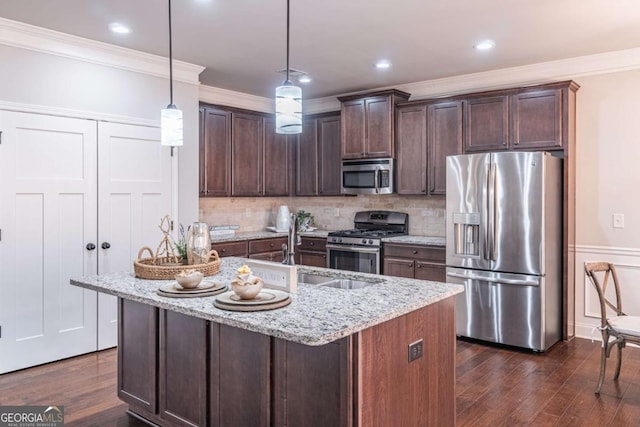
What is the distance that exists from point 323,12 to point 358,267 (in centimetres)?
280

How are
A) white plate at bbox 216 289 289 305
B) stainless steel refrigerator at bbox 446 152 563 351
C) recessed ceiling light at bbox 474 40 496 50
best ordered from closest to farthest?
white plate at bbox 216 289 289 305
recessed ceiling light at bbox 474 40 496 50
stainless steel refrigerator at bbox 446 152 563 351

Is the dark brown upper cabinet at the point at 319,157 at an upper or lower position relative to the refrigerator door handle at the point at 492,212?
upper

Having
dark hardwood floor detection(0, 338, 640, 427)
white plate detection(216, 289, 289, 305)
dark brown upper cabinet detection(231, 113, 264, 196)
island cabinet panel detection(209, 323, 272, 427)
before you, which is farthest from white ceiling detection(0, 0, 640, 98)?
dark hardwood floor detection(0, 338, 640, 427)

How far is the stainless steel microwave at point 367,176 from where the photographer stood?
541 cm

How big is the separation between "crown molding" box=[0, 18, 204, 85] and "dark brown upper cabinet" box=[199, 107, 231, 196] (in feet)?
1.93

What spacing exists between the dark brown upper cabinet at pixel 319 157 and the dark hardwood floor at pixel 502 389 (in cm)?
266

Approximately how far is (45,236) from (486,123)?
405 centimetres

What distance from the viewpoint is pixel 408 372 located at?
7.30 ft

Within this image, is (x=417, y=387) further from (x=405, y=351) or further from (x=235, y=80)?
(x=235, y=80)

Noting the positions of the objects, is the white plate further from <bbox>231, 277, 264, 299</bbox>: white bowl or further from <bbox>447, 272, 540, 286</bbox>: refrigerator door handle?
<bbox>447, 272, 540, 286</bbox>: refrigerator door handle

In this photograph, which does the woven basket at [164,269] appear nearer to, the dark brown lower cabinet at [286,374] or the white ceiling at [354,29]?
the dark brown lower cabinet at [286,374]

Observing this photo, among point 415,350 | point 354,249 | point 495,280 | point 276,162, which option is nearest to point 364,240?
point 354,249

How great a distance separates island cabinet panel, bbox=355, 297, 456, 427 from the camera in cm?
198

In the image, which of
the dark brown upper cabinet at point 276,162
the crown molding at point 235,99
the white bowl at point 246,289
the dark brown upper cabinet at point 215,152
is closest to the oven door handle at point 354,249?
the dark brown upper cabinet at point 276,162
